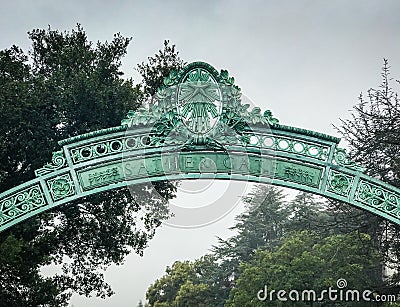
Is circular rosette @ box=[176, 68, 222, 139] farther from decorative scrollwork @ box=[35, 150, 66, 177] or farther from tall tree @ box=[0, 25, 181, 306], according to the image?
tall tree @ box=[0, 25, 181, 306]

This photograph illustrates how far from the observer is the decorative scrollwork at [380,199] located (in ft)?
16.1

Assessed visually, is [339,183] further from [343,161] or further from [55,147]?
[55,147]

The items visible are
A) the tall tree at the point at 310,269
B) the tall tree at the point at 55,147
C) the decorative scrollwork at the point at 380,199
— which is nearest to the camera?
the decorative scrollwork at the point at 380,199

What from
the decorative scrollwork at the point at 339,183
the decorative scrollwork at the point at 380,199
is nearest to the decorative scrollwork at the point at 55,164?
the decorative scrollwork at the point at 339,183

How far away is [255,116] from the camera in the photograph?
5.01m

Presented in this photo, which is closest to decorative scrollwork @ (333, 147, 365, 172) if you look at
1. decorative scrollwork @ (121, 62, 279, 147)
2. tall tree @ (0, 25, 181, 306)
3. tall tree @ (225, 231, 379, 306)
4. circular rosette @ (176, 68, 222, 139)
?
decorative scrollwork @ (121, 62, 279, 147)

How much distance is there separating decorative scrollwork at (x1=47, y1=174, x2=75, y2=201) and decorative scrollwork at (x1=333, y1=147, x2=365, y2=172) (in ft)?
7.18

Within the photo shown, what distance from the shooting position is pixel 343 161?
4977 millimetres

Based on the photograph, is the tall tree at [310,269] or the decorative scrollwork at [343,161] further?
the tall tree at [310,269]

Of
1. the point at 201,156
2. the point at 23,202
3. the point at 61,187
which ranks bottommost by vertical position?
the point at 23,202

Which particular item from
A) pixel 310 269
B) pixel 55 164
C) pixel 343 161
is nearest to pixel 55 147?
pixel 55 164

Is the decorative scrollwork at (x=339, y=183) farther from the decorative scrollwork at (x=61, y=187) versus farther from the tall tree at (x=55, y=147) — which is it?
the tall tree at (x=55, y=147)

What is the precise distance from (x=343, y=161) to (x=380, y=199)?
43 cm

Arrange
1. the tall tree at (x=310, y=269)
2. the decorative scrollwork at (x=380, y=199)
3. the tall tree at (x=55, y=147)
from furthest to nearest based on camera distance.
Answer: the tall tree at (x=310, y=269), the tall tree at (x=55, y=147), the decorative scrollwork at (x=380, y=199)
